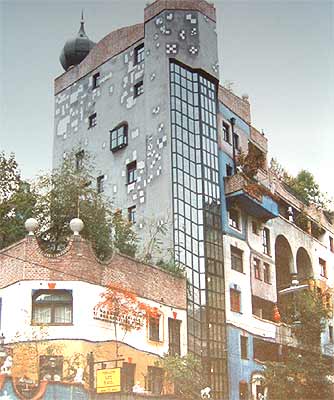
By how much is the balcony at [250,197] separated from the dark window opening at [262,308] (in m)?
1.95

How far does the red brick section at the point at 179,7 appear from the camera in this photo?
57.0 feet

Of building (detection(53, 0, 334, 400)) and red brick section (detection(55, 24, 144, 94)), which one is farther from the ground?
red brick section (detection(55, 24, 144, 94))

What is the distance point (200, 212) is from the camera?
650 inches

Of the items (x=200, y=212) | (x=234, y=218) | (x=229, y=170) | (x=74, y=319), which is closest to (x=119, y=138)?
(x=229, y=170)

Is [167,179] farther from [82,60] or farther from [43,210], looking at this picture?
[82,60]

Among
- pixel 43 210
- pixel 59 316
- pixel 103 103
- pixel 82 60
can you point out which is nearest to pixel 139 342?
pixel 59 316

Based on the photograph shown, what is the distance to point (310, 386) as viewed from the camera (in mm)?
17547

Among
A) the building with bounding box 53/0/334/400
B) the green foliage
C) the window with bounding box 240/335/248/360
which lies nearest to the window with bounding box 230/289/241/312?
the building with bounding box 53/0/334/400

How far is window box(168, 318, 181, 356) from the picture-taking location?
586 inches

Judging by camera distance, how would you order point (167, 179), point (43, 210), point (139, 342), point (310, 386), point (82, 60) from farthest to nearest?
point (82, 60) < point (310, 386) < point (167, 179) < point (43, 210) < point (139, 342)

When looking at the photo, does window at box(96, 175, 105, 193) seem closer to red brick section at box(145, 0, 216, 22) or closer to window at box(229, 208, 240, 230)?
window at box(229, 208, 240, 230)

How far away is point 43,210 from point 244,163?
524cm

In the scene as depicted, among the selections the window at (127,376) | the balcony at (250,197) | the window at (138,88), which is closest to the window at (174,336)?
the window at (127,376)

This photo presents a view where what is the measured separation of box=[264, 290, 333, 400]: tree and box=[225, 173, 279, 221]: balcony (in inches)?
86.3
